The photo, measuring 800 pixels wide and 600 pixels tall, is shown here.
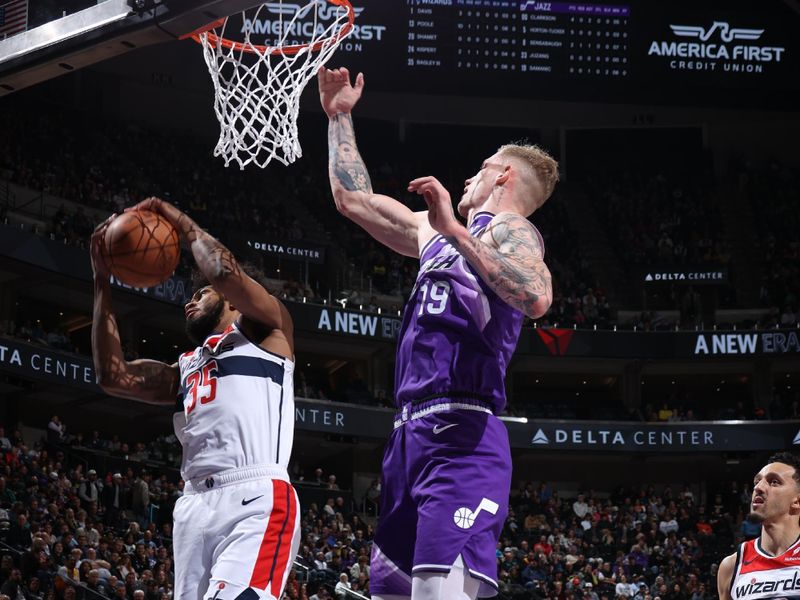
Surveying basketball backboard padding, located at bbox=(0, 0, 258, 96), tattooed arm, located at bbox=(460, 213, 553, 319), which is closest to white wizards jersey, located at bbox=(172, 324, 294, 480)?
tattooed arm, located at bbox=(460, 213, 553, 319)

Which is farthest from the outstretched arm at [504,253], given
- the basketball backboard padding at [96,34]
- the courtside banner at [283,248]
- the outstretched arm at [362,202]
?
the courtside banner at [283,248]

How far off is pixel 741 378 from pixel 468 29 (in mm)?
12301

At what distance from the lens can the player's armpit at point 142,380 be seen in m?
4.64

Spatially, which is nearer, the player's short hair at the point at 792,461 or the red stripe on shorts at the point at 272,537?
the red stripe on shorts at the point at 272,537

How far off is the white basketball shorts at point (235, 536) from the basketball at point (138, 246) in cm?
86

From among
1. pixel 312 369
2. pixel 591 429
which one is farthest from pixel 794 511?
pixel 312 369

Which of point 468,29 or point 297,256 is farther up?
point 468,29

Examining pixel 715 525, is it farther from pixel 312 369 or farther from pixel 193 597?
pixel 193 597

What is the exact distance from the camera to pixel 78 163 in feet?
86.6

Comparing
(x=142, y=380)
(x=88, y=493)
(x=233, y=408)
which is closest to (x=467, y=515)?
(x=233, y=408)

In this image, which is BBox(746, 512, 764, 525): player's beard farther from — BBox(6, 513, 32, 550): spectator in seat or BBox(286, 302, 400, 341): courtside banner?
BBox(286, 302, 400, 341): courtside banner

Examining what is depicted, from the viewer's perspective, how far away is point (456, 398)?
3834 millimetres

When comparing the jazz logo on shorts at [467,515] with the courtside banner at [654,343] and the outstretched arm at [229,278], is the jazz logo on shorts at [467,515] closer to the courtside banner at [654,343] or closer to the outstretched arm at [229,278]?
the outstretched arm at [229,278]

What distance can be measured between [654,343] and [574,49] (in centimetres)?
747
